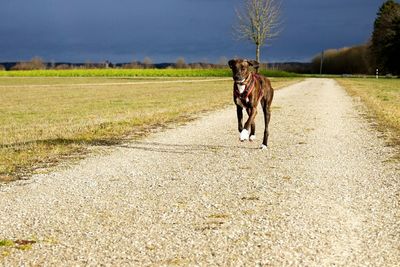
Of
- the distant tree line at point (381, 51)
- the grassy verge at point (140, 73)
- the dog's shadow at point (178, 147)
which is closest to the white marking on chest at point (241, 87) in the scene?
the dog's shadow at point (178, 147)

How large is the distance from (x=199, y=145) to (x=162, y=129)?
3.41 meters

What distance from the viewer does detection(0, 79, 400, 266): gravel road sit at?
4.64 meters

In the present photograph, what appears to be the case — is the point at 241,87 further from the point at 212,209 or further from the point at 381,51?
the point at 381,51

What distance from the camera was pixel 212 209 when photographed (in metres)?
6.06

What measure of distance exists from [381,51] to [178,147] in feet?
290

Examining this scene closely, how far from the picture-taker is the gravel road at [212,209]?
15.2 feet

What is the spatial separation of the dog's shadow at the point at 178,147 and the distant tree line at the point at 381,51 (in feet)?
275

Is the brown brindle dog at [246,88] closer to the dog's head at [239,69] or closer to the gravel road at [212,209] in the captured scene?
the dog's head at [239,69]

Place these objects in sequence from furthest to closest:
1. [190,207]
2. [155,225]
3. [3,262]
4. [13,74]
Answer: [13,74] < [190,207] < [155,225] < [3,262]

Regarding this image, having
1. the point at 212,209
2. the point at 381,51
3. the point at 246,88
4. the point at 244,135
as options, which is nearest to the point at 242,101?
the point at 246,88

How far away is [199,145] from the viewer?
11.3 meters

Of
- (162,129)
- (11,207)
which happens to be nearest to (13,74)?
(162,129)

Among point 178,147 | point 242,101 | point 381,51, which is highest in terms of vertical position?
point 381,51

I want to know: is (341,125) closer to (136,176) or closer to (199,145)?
(199,145)
